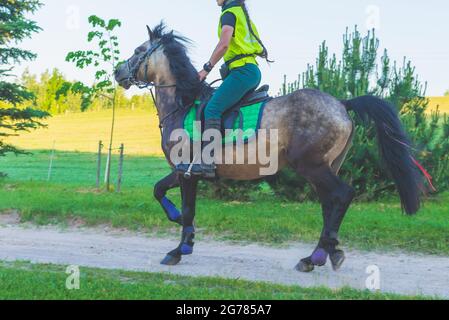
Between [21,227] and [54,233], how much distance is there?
1.16 meters

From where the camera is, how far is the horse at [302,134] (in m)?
7.29

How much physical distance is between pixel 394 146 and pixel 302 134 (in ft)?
4.40

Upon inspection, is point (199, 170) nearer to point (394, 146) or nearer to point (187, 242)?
point (187, 242)

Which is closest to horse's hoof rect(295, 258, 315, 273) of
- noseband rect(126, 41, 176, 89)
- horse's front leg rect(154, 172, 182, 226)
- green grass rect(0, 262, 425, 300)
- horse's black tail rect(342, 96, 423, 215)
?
green grass rect(0, 262, 425, 300)

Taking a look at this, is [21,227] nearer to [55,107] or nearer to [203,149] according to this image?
[203,149]

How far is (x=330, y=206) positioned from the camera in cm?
736

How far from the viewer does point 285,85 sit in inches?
593

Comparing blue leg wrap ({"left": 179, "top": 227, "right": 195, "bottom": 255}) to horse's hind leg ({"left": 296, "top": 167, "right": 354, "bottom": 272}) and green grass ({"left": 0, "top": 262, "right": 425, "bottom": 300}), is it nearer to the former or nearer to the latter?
green grass ({"left": 0, "top": 262, "right": 425, "bottom": 300})

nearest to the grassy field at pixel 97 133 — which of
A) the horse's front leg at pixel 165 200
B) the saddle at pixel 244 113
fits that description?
the horse's front leg at pixel 165 200

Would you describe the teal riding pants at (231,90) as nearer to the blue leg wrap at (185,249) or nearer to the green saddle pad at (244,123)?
the green saddle pad at (244,123)

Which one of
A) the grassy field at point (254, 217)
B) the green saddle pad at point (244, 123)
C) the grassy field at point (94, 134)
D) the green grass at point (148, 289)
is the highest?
the grassy field at point (94, 134)

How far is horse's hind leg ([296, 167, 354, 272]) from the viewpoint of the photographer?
7.22 metres

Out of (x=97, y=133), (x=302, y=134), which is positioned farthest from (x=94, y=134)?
(x=302, y=134)

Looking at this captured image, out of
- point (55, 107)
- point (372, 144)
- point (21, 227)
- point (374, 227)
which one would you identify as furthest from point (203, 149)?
point (55, 107)
